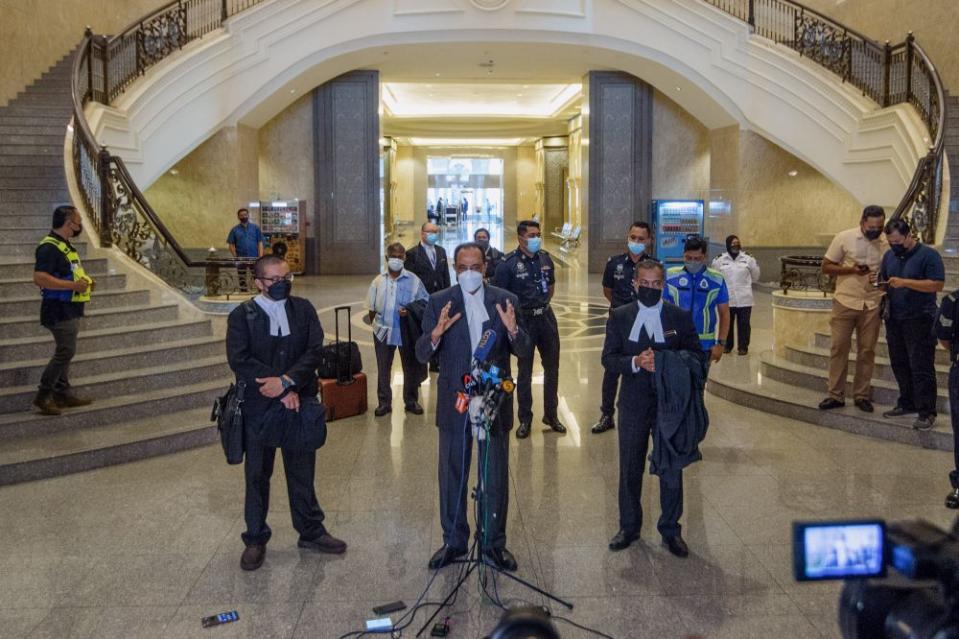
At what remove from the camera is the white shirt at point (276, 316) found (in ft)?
16.5

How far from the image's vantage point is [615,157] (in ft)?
68.1

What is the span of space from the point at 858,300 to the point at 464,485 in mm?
4412

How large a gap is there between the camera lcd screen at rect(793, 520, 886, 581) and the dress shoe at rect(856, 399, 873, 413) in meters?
6.59

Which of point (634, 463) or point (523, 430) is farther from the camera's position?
point (523, 430)

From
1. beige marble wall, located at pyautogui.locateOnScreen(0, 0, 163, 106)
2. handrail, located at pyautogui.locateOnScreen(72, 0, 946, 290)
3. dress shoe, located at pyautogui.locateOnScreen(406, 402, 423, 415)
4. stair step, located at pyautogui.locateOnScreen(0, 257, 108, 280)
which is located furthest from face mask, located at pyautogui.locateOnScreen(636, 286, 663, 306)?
beige marble wall, located at pyautogui.locateOnScreen(0, 0, 163, 106)

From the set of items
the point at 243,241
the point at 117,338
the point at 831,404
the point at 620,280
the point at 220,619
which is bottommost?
the point at 220,619

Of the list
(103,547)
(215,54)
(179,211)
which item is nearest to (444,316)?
(103,547)

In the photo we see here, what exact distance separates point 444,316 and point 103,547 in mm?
2350

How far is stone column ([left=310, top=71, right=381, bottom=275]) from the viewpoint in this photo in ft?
66.5

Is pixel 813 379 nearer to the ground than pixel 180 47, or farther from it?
nearer to the ground

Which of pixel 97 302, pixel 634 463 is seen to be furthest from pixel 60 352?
pixel 634 463

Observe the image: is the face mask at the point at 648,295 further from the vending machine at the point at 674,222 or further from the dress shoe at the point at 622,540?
the vending machine at the point at 674,222

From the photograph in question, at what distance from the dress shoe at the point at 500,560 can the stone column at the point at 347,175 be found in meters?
16.1

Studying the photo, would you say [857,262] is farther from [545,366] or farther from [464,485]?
[464,485]
